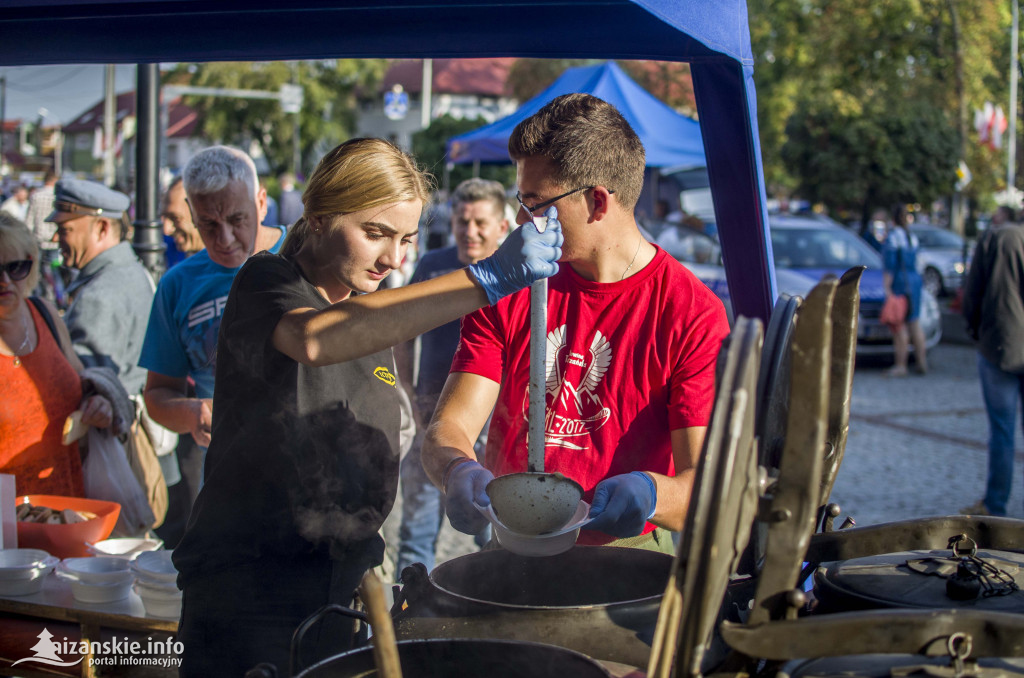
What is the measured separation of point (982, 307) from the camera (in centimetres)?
554

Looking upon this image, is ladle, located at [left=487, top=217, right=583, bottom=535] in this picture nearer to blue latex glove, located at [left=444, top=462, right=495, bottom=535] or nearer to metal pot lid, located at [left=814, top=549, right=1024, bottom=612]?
blue latex glove, located at [left=444, top=462, right=495, bottom=535]

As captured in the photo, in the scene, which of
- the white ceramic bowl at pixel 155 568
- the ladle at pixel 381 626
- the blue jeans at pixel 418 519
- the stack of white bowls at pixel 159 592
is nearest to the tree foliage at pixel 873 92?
the blue jeans at pixel 418 519

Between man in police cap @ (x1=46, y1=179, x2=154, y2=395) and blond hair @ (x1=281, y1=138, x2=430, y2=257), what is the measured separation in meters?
2.32

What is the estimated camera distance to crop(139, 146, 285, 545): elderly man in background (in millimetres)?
2891

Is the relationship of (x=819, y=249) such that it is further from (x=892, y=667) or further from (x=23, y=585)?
(x=892, y=667)

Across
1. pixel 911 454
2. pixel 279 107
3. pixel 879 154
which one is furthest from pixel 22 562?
pixel 279 107

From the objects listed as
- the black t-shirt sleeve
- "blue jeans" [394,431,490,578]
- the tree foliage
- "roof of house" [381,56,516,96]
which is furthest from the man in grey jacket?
"roof of house" [381,56,516,96]

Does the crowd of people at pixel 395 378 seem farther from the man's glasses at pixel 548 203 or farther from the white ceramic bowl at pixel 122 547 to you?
the white ceramic bowl at pixel 122 547

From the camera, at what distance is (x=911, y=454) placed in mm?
6934

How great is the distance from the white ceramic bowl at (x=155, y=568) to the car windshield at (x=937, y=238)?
2080cm

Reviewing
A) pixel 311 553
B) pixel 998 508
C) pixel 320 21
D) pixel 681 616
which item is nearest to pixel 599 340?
pixel 311 553

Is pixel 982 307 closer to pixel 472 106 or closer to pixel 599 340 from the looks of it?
pixel 599 340

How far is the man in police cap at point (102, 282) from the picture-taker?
3848 millimetres

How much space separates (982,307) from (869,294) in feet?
17.0
